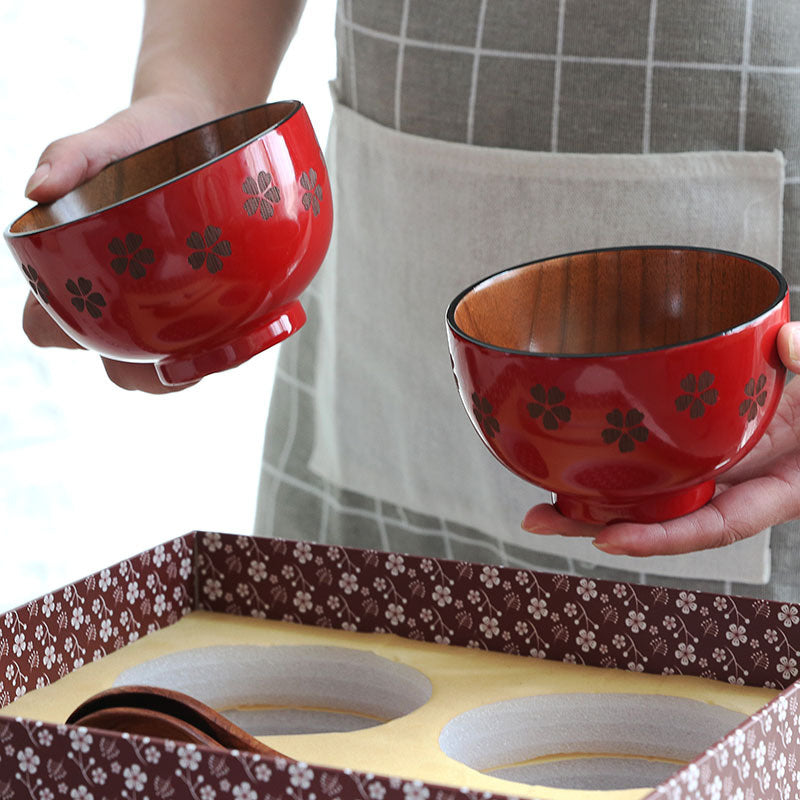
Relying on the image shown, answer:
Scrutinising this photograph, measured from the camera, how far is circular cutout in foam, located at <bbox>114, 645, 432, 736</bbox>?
1.84ft

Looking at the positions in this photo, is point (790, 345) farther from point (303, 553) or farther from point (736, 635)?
point (303, 553)

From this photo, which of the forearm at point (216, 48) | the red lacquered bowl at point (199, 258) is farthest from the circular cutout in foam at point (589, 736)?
the forearm at point (216, 48)

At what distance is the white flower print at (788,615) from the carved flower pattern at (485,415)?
15 cm

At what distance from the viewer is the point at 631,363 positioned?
0.43 metres

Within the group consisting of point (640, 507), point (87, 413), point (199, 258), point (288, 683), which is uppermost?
point (199, 258)

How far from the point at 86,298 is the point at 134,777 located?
22cm

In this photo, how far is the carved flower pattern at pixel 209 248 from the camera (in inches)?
19.3

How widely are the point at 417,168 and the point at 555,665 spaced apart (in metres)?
0.33

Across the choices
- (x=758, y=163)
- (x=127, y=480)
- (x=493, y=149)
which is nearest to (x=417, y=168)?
(x=493, y=149)

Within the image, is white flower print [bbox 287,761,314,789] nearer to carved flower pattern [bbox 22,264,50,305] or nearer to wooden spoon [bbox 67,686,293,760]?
wooden spoon [bbox 67,686,293,760]

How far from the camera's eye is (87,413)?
5.40 ft

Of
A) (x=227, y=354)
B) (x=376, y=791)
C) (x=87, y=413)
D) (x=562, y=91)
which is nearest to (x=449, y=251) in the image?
(x=562, y=91)

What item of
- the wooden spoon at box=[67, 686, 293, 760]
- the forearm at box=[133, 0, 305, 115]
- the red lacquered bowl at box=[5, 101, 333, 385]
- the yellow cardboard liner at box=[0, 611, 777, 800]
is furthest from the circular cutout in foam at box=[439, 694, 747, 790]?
the forearm at box=[133, 0, 305, 115]

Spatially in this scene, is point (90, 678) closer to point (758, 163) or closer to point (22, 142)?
point (758, 163)
